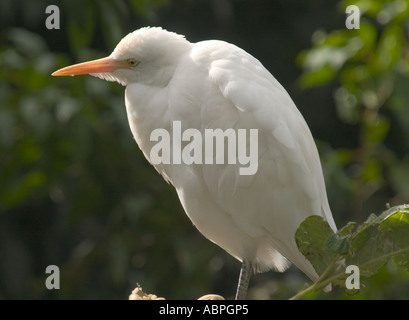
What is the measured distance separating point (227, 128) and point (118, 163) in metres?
1.59

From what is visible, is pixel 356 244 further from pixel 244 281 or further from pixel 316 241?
pixel 244 281

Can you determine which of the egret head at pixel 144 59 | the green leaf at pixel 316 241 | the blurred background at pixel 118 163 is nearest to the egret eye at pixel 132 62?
the egret head at pixel 144 59

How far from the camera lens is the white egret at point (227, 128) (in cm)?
199

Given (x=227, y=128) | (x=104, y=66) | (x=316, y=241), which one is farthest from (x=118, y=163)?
(x=316, y=241)

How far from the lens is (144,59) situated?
2.10m

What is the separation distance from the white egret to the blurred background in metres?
0.73

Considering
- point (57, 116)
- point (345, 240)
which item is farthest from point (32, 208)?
point (345, 240)

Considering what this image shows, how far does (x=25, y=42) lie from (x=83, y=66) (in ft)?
4.05

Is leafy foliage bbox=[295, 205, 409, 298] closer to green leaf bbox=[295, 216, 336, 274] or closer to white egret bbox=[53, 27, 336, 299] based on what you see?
green leaf bbox=[295, 216, 336, 274]

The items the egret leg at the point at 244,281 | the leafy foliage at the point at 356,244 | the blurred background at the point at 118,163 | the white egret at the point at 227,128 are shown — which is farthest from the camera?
the blurred background at the point at 118,163

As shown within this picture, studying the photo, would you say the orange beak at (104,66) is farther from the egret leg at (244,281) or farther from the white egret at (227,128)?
the egret leg at (244,281)

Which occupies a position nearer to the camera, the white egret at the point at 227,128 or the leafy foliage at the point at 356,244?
the leafy foliage at the point at 356,244

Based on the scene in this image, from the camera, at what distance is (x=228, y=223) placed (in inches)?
83.2

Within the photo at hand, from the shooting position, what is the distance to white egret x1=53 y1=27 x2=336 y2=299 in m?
1.99
